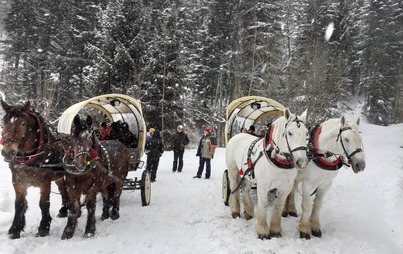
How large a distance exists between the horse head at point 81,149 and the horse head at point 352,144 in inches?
148

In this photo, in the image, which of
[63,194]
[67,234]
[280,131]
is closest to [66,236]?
[67,234]

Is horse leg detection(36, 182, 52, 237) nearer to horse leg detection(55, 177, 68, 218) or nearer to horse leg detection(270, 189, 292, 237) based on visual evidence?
horse leg detection(55, 177, 68, 218)

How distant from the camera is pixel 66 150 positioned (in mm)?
5258

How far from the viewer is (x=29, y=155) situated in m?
4.87

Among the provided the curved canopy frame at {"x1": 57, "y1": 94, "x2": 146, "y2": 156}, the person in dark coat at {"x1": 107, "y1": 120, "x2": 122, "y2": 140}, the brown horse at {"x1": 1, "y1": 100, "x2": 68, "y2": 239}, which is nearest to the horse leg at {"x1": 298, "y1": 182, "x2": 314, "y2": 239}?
the brown horse at {"x1": 1, "y1": 100, "x2": 68, "y2": 239}

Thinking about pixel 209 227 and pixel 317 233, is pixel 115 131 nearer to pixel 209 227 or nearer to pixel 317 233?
pixel 209 227

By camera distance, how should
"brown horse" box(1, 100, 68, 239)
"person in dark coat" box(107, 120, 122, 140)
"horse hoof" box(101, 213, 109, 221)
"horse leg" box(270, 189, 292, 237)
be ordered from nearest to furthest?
"brown horse" box(1, 100, 68, 239) < "horse leg" box(270, 189, 292, 237) < "horse hoof" box(101, 213, 109, 221) < "person in dark coat" box(107, 120, 122, 140)

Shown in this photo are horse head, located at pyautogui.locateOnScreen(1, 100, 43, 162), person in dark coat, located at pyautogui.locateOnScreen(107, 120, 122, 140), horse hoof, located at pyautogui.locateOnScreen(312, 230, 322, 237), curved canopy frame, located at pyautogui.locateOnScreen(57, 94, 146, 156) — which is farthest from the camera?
person in dark coat, located at pyautogui.locateOnScreen(107, 120, 122, 140)

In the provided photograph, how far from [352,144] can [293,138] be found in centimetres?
89

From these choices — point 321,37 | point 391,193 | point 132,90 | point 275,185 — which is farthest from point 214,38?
point 275,185

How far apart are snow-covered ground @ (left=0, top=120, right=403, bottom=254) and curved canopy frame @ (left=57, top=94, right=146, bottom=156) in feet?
5.53

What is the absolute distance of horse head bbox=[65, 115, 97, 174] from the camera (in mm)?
4719

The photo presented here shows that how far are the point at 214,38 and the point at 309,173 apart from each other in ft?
74.1

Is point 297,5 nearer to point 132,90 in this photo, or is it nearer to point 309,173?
point 132,90
